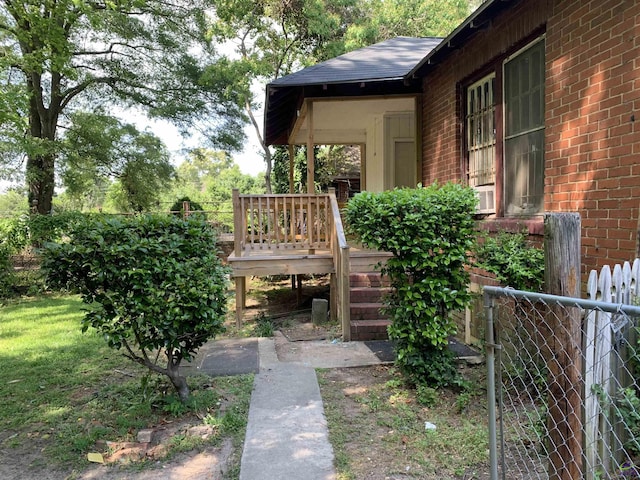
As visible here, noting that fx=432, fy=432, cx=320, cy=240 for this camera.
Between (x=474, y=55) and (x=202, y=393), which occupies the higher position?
(x=474, y=55)

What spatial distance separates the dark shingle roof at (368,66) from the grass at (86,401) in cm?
490

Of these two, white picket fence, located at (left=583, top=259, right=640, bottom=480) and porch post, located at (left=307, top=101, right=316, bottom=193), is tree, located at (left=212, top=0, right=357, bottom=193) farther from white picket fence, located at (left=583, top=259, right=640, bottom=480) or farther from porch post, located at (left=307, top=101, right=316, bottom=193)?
white picket fence, located at (left=583, top=259, right=640, bottom=480)

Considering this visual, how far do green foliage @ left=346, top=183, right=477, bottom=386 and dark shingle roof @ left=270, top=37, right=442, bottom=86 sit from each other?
3.82 meters

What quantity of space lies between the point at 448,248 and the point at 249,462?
7.64 ft

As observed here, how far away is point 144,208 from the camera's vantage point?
20.2m

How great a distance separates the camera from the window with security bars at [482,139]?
207 inches

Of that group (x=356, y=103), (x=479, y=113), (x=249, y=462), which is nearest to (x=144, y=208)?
(x=356, y=103)

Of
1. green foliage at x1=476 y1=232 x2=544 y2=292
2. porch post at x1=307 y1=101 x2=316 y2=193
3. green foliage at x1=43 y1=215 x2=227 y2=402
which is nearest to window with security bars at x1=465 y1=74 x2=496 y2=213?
green foliage at x1=476 y1=232 x2=544 y2=292

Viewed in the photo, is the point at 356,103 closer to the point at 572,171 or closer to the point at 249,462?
the point at 572,171

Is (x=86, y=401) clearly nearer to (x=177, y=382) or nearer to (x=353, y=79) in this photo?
(x=177, y=382)

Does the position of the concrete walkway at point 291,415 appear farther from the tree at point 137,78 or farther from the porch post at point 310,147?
the tree at point 137,78

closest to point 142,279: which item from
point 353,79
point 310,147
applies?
point 353,79

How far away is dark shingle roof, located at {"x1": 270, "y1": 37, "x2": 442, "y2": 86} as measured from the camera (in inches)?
278

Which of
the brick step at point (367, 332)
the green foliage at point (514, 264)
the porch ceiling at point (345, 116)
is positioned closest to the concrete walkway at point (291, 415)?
the brick step at point (367, 332)
